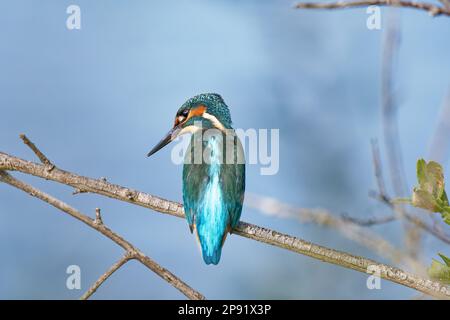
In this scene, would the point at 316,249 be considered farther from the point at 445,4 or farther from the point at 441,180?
the point at 445,4

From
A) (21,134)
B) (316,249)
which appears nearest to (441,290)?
(316,249)

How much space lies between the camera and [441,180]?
117 centimetres

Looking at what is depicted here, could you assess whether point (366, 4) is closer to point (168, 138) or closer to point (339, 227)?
point (339, 227)

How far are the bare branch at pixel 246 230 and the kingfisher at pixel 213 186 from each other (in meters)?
0.06

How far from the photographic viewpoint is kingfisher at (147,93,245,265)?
178cm

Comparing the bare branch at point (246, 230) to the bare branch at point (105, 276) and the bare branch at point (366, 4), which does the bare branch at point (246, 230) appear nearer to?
the bare branch at point (105, 276)

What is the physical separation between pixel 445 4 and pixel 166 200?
964mm

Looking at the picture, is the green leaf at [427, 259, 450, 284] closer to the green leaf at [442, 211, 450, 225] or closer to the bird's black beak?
the green leaf at [442, 211, 450, 225]

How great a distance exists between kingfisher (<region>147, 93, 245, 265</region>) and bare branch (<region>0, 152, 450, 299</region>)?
0.20ft

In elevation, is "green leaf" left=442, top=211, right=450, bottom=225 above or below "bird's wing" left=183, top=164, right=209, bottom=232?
below

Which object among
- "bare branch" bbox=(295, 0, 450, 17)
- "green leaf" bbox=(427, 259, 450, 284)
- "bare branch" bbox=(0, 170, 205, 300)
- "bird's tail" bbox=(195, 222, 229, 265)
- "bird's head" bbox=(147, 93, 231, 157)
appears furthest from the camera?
"bird's head" bbox=(147, 93, 231, 157)

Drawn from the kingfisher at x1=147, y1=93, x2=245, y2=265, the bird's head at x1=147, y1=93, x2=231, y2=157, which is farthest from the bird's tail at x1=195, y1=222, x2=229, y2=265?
the bird's head at x1=147, y1=93, x2=231, y2=157

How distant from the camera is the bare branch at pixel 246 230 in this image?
1.44 m
